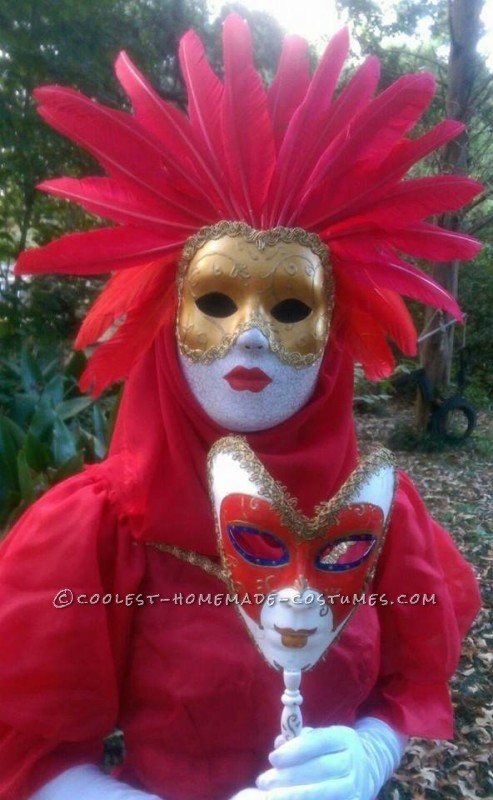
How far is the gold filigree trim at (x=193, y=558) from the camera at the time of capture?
1132 millimetres

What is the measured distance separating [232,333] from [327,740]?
0.60 meters

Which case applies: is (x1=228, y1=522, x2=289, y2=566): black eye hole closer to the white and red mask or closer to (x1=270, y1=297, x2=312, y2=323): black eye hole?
the white and red mask

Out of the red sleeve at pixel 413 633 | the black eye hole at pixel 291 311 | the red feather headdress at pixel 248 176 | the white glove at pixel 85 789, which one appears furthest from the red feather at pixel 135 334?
the white glove at pixel 85 789

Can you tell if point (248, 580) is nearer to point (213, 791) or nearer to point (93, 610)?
point (93, 610)

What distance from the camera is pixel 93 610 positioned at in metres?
1.08

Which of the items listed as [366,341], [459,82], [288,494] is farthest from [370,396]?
[288,494]

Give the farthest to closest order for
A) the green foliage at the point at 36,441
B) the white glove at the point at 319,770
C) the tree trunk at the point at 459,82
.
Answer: the tree trunk at the point at 459,82, the green foliage at the point at 36,441, the white glove at the point at 319,770

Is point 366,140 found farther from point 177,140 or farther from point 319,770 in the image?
point 319,770

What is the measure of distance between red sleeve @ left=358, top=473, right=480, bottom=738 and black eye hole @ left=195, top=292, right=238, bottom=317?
18.9 inches

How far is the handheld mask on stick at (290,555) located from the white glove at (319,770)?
0.11ft

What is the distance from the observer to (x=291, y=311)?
110 centimetres

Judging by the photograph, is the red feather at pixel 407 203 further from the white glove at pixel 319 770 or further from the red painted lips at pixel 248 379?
the white glove at pixel 319 770

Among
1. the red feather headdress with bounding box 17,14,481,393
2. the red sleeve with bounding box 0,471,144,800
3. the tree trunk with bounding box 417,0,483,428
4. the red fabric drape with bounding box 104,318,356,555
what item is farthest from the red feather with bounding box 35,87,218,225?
the tree trunk with bounding box 417,0,483,428

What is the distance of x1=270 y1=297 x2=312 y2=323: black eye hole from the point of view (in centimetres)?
109
